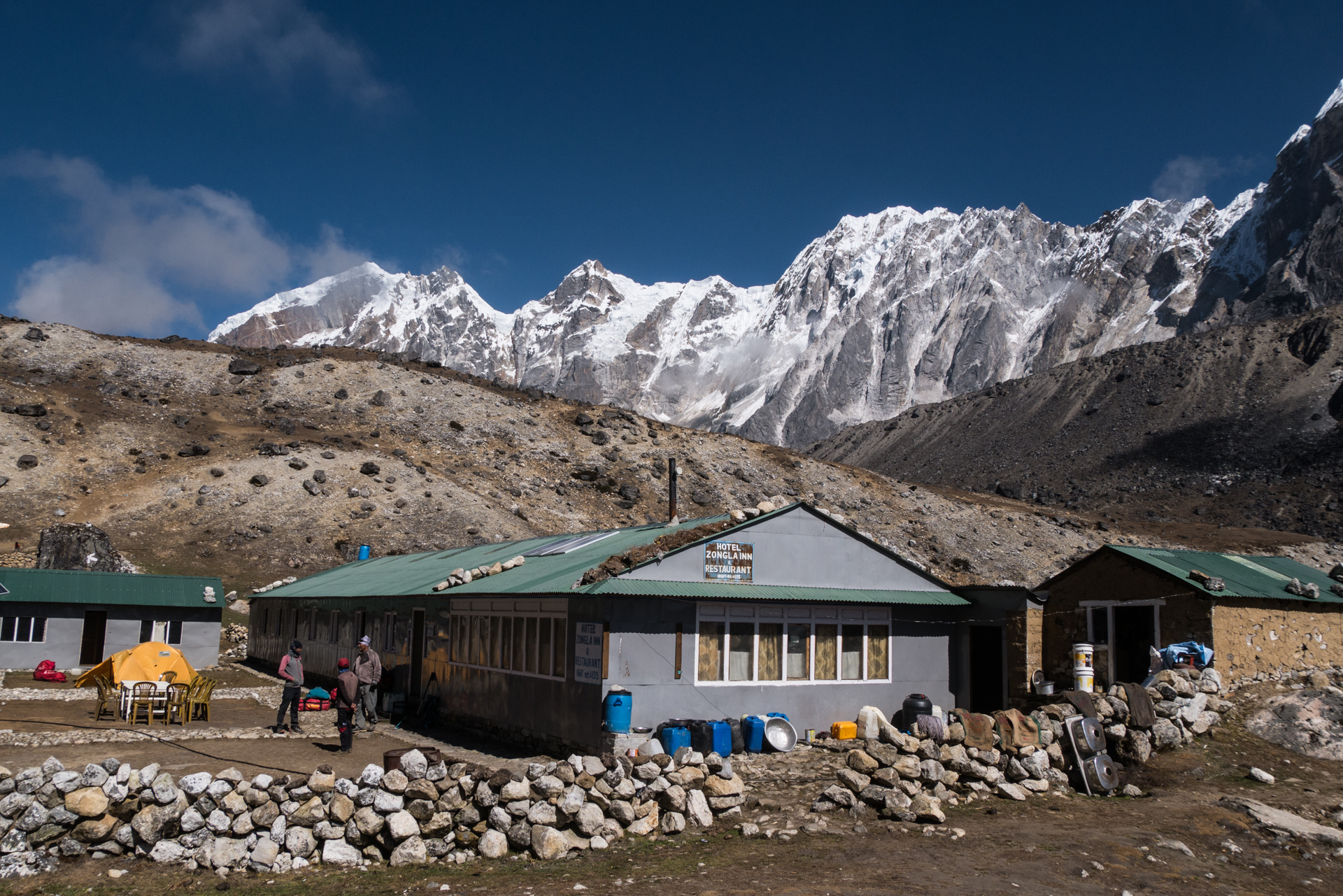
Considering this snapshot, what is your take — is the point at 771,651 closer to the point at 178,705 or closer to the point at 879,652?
the point at 879,652

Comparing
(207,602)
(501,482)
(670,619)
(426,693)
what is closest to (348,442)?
(501,482)

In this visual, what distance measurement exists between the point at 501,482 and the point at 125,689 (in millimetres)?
44465

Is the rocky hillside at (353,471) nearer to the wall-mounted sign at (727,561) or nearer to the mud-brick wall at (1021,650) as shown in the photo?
the wall-mounted sign at (727,561)

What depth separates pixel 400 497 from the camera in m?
56.3

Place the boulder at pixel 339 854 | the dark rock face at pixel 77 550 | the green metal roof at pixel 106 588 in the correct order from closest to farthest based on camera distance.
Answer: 1. the boulder at pixel 339 854
2. the green metal roof at pixel 106 588
3. the dark rock face at pixel 77 550

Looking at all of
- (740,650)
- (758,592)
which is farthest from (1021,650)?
(740,650)

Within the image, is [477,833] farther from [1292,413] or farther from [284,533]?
[1292,413]

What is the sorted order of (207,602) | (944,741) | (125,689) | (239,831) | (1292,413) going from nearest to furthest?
(239,831) → (944,741) → (125,689) → (207,602) → (1292,413)

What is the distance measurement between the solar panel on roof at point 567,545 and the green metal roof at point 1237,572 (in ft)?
39.9

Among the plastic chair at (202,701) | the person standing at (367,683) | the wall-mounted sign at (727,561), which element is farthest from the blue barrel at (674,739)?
the plastic chair at (202,701)

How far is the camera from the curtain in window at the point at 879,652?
795 inches

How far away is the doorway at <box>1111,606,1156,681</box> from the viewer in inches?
829

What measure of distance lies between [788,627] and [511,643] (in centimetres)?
570

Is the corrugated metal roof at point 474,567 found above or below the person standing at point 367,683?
above
